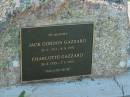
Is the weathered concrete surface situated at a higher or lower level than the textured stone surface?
lower

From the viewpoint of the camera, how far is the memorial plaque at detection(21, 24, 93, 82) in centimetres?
408

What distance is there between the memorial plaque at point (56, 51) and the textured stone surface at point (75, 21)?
6cm

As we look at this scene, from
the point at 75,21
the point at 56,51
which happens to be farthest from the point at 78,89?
the point at 75,21

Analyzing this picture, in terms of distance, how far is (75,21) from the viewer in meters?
4.14

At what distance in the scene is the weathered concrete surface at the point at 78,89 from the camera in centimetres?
409

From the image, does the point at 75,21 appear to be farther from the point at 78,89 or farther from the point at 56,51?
the point at 78,89

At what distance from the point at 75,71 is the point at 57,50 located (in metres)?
0.29

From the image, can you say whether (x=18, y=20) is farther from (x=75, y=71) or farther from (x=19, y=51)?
(x=75, y=71)

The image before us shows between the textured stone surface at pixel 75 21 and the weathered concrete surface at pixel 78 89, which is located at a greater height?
the textured stone surface at pixel 75 21

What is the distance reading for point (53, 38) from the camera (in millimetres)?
4121

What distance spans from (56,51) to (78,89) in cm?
41

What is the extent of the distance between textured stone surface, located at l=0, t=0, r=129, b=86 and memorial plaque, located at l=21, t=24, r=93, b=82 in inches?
2.2

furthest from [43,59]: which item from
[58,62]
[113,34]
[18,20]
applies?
[113,34]

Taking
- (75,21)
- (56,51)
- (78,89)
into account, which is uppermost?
(75,21)
